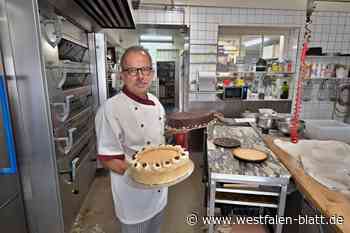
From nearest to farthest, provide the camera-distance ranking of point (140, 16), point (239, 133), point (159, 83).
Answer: point (239, 133) < point (140, 16) < point (159, 83)

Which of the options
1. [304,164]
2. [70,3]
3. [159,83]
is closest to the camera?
[304,164]

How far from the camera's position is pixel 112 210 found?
1.96 meters

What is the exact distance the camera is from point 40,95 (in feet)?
3.70

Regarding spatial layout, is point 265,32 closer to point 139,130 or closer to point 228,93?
point 228,93

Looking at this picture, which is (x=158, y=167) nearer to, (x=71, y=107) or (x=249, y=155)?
(x=249, y=155)

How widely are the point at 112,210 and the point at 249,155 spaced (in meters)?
1.42

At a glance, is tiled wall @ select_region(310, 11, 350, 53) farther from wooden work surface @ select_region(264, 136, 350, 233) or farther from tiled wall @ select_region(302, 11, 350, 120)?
wooden work surface @ select_region(264, 136, 350, 233)

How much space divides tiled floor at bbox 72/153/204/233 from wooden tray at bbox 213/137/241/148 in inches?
30.8

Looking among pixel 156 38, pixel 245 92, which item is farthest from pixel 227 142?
pixel 156 38

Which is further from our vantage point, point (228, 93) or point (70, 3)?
point (228, 93)

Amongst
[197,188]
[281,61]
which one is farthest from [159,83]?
[197,188]

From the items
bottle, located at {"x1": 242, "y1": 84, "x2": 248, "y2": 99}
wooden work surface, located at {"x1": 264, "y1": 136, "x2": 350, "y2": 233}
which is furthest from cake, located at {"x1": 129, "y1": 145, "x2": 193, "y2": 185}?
bottle, located at {"x1": 242, "y1": 84, "x2": 248, "y2": 99}

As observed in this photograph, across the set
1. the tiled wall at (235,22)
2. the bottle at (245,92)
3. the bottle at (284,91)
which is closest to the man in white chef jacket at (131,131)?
the tiled wall at (235,22)

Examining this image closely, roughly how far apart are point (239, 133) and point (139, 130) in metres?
1.14
